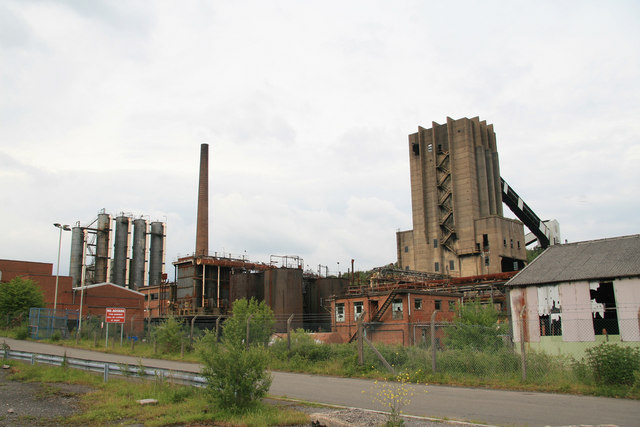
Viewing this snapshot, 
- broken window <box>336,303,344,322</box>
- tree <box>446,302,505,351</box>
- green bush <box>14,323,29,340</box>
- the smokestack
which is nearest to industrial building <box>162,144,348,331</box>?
the smokestack

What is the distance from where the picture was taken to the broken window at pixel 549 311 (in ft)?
78.4

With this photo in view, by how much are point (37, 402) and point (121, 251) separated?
250 ft

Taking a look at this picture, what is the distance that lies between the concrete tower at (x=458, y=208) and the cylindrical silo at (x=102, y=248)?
4691 centimetres

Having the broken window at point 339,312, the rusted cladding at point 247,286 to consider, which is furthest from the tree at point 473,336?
the rusted cladding at point 247,286

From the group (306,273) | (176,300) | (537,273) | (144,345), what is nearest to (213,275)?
(176,300)

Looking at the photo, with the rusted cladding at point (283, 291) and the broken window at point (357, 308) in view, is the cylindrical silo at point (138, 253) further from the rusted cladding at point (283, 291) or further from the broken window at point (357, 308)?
the broken window at point (357, 308)

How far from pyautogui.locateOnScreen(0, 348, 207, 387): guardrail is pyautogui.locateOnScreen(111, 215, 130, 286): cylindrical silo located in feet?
211

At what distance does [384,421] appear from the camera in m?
8.77

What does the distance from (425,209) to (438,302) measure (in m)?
24.5

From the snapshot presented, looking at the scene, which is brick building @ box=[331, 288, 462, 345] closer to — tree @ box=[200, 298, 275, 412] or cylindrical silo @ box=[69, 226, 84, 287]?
tree @ box=[200, 298, 275, 412]

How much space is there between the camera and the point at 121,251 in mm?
84500

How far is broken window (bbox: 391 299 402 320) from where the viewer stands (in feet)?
139

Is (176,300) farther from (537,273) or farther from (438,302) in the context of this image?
(537,273)

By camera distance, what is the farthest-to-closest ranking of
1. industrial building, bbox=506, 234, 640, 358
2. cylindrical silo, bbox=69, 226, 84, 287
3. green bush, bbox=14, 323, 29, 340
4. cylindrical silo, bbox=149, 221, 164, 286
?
cylindrical silo, bbox=149, 221, 164, 286 < cylindrical silo, bbox=69, 226, 84, 287 < green bush, bbox=14, 323, 29, 340 < industrial building, bbox=506, 234, 640, 358
